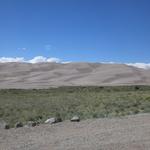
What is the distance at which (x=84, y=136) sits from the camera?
39.8 ft

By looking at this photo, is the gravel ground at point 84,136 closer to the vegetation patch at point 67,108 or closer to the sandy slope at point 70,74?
the vegetation patch at point 67,108

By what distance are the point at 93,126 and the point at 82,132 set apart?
1520 mm

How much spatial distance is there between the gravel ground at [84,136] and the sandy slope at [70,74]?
82568 mm

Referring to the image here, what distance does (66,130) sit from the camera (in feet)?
45.2

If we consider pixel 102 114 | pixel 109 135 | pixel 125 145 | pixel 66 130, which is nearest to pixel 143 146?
pixel 125 145

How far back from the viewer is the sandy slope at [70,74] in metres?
104

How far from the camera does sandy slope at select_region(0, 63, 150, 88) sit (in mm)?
104325

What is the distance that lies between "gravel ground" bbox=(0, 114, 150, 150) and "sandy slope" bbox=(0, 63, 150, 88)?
3251 inches

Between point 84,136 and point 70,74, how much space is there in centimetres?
11203

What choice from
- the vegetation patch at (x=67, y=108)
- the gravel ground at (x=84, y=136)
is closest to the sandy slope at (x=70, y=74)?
the vegetation patch at (x=67, y=108)

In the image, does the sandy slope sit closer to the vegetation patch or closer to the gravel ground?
the vegetation patch

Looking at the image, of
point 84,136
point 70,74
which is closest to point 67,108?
point 84,136

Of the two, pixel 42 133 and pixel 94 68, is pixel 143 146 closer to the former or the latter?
pixel 42 133

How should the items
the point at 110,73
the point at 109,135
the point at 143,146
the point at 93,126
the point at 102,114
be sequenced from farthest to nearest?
the point at 110,73
the point at 102,114
the point at 93,126
the point at 109,135
the point at 143,146
